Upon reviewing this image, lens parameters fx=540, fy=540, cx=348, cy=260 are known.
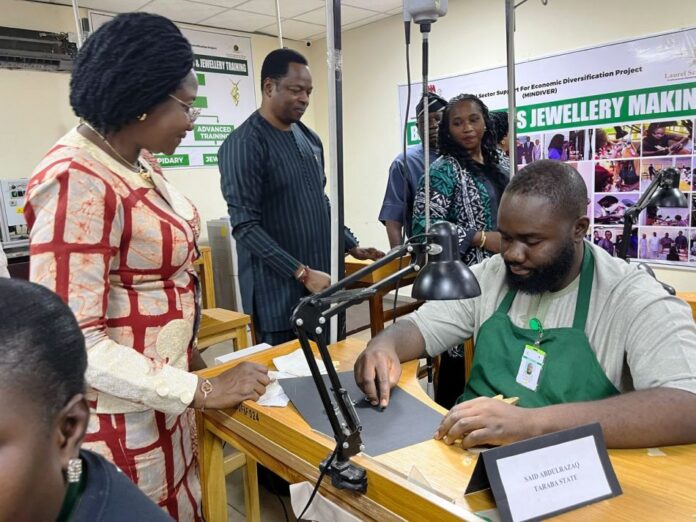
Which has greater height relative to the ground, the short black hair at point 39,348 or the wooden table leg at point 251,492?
the short black hair at point 39,348

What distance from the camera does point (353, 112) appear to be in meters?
5.53

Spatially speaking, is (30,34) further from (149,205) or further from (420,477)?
(420,477)

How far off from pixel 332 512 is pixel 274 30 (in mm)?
5183

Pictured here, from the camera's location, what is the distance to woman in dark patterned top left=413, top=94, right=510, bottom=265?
1998 mm

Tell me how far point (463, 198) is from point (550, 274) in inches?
33.3

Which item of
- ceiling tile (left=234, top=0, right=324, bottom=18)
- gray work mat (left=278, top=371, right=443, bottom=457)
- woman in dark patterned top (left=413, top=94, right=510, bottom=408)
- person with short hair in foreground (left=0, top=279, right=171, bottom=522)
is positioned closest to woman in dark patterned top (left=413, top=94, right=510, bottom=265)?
woman in dark patterned top (left=413, top=94, right=510, bottom=408)

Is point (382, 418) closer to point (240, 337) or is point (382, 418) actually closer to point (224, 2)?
point (240, 337)

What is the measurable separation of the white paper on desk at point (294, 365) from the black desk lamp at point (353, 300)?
1.38ft

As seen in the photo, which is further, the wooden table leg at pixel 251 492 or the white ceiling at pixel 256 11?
the white ceiling at pixel 256 11

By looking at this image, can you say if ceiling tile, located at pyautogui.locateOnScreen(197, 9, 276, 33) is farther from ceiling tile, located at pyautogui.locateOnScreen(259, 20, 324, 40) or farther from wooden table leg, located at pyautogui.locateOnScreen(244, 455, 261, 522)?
wooden table leg, located at pyautogui.locateOnScreen(244, 455, 261, 522)

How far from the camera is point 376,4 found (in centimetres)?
459

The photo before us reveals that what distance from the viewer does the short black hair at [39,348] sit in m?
0.53

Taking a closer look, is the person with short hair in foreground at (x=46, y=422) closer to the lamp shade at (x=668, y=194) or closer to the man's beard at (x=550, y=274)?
the man's beard at (x=550, y=274)

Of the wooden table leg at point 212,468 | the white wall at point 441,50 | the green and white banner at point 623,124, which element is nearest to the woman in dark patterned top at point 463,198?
the wooden table leg at point 212,468
